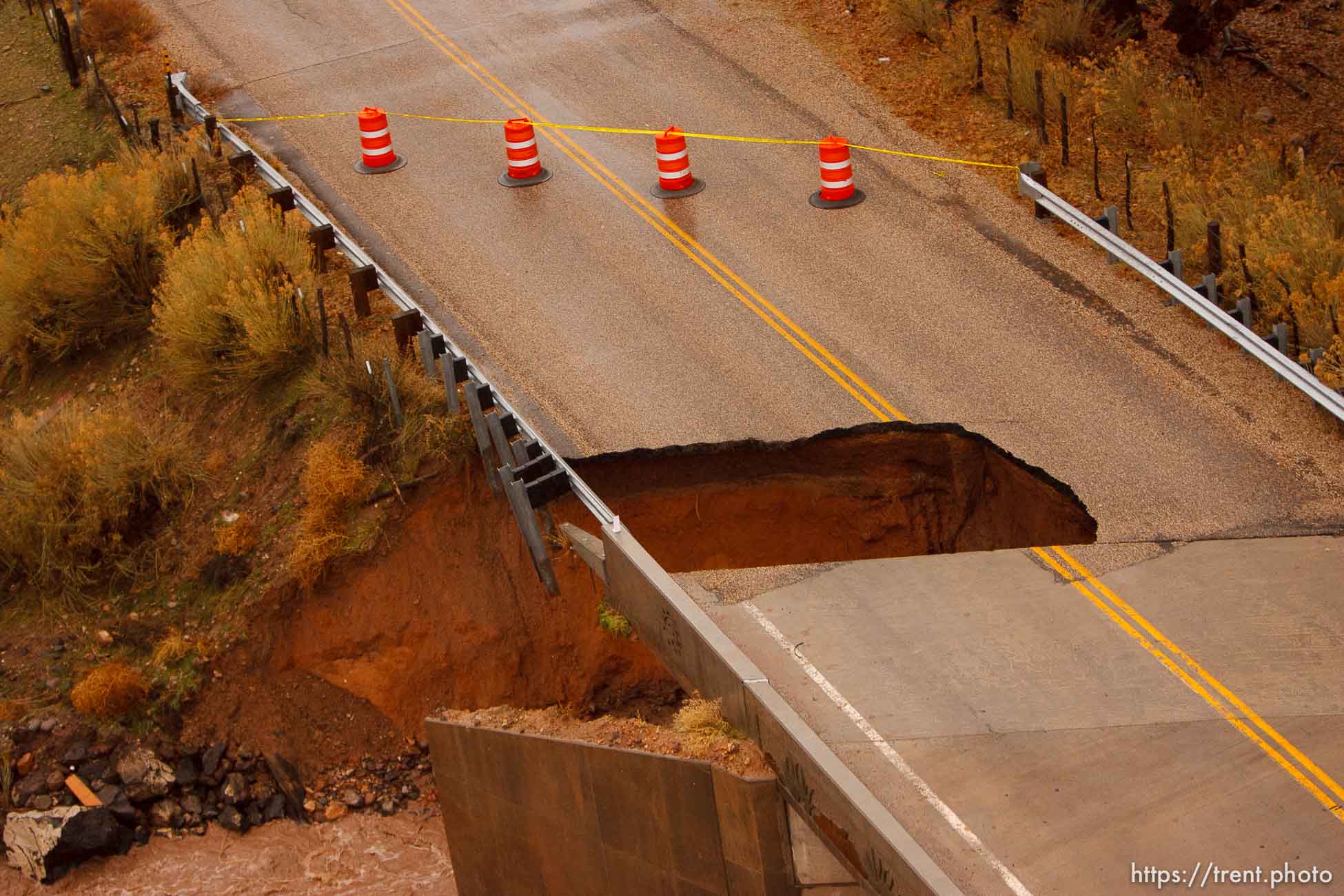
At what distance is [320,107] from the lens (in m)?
19.9

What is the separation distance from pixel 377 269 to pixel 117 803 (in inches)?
228

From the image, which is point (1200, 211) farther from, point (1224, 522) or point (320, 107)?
point (320, 107)

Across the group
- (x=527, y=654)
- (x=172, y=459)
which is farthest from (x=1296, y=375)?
(x=172, y=459)

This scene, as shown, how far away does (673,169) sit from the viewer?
17.2 m

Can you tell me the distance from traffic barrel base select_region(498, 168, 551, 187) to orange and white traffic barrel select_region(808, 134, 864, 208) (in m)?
3.38

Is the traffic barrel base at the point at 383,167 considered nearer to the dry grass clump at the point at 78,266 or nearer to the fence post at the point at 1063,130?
the dry grass clump at the point at 78,266

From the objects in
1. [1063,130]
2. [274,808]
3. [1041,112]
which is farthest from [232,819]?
[1041,112]

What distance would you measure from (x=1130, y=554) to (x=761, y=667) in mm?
3192

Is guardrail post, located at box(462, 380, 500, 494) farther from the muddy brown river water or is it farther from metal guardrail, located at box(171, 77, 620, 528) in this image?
the muddy brown river water

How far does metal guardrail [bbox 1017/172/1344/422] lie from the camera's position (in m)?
12.6

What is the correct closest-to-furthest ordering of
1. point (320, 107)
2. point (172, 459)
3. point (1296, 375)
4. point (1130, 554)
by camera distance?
point (1130, 554)
point (1296, 375)
point (172, 459)
point (320, 107)

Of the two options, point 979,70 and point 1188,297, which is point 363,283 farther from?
point 979,70

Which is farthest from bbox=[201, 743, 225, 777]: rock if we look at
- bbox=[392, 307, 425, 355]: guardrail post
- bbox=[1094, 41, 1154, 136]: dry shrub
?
bbox=[1094, 41, 1154, 136]: dry shrub

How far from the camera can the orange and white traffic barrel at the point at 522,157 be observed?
17656 mm
